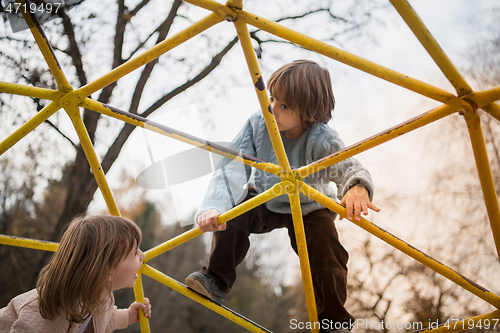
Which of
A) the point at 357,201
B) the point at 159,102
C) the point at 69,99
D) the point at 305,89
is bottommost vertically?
the point at 357,201

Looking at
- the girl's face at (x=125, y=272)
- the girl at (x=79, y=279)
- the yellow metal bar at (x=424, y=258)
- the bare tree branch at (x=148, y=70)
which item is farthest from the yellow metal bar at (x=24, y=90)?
the bare tree branch at (x=148, y=70)

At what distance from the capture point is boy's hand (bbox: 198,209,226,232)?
3.87ft

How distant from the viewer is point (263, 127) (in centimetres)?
147

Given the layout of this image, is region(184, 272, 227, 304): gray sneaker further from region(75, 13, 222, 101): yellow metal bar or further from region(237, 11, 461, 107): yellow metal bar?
region(237, 11, 461, 107): yellow metal bar

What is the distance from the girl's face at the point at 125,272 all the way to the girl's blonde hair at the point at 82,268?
0.05 feet

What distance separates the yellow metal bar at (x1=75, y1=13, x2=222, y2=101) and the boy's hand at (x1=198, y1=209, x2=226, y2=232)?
1.66 feet

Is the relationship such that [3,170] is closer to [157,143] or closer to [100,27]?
[100,27]

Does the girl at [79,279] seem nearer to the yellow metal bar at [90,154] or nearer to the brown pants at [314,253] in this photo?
the yellow metal bar at [90,154]

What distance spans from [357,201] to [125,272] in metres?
0.71

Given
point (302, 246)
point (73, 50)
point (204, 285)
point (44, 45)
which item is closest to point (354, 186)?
point (302, 246)

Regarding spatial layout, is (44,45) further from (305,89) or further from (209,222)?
(305,89)

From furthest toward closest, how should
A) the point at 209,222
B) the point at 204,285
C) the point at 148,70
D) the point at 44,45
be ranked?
the point at 148,70, the point at 204,285, the point at 209,222, the point at 44,45

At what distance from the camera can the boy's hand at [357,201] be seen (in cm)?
103

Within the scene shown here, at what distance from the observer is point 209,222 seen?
1.18 meters
